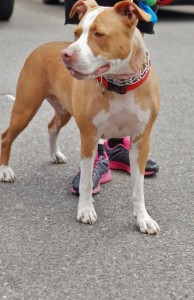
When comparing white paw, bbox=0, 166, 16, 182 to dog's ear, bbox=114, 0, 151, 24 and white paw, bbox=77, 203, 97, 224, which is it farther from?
Answer: dog's ear, bbox=114, 0, 151, 24

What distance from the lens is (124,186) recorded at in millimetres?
3838

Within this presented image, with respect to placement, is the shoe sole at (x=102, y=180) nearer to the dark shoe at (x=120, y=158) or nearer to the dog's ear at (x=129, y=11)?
the dark shoe at (x=120, y=158)

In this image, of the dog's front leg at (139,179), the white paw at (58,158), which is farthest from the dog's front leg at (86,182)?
the white paw at (58,158)

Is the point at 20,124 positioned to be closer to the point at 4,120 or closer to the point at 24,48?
the point at 4,120

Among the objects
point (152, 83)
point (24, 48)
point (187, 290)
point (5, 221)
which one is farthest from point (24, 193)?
point (24, 48)

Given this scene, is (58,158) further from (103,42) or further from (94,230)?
(103,42)

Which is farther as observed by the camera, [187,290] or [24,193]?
[24,193]

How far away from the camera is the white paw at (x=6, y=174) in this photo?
3891 mm

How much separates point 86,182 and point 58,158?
3.08 ft

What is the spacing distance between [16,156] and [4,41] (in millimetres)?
4941

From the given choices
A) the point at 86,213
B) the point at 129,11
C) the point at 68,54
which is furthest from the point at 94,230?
the point at 129,11

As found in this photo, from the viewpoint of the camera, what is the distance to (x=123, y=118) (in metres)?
3.09

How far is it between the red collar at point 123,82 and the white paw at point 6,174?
118cm

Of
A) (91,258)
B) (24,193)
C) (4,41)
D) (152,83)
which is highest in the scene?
(152,83)
